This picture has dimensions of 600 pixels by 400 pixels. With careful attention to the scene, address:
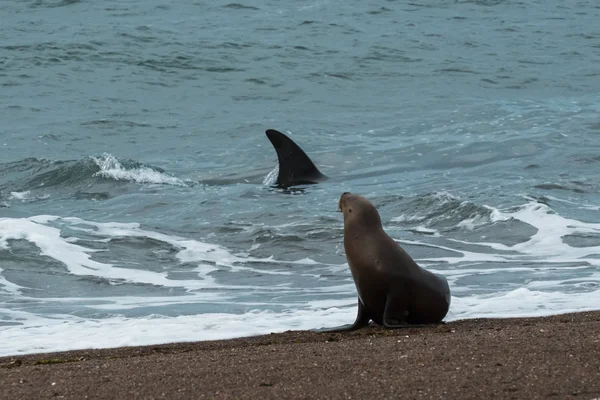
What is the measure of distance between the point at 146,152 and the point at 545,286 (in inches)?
449

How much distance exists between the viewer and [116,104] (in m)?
24.2

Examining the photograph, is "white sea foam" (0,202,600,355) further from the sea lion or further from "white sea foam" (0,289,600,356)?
the sea lion

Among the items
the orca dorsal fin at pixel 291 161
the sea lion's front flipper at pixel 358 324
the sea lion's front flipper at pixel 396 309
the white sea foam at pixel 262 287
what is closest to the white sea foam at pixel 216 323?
the white sea foam at pixel 262 287

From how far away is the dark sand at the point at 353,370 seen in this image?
4906 millimetres

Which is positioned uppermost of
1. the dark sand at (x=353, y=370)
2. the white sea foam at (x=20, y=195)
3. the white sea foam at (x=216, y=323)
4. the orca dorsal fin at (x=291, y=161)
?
the dark sand at (x=353, y=370)

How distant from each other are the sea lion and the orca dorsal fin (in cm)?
828

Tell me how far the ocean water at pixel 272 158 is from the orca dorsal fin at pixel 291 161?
42 cm

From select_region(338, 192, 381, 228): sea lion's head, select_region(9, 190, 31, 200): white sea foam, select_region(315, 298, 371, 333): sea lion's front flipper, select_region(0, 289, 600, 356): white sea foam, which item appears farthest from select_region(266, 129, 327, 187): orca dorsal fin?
select_region(315, 298, 371, 333): sea lion's front flipper

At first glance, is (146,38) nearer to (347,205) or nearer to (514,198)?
(514,198)

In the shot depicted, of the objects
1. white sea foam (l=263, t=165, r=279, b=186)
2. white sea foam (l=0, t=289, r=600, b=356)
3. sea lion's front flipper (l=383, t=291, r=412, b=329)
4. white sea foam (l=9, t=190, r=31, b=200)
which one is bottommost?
white sea foam (l=263, t=165, r=279, b=186)

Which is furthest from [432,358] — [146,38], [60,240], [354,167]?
[146,38]

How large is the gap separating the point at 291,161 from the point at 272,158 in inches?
106

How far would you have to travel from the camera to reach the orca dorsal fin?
16.0 metres

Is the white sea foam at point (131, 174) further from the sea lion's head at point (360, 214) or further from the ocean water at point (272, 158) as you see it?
the sea lion's head at point (360, 214)
